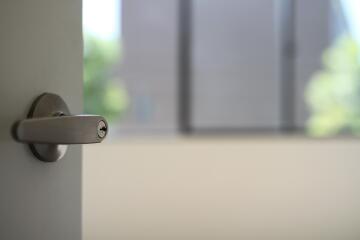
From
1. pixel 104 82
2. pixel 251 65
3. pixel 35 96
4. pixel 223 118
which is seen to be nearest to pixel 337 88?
pixel 251 65

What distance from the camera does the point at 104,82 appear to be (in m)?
2.91

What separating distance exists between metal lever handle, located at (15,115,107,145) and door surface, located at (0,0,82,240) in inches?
1.6

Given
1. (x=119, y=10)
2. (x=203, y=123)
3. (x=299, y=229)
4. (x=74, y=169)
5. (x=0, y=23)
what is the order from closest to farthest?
(x=0, y=23) → (x=74, y=169) → (x=299, y=229) → (x=203, y=123) → (x=119, y=10)

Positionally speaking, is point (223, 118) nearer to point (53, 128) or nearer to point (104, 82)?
point (104, 82)

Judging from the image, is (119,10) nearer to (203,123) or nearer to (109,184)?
(203,123)

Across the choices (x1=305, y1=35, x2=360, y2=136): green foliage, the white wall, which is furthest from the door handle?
(x1=305, y1=35, x2=360, y2=136): green foliage

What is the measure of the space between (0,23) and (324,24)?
8.11ft

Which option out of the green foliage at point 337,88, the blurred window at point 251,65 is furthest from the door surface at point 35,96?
the green foliage at point 337,88

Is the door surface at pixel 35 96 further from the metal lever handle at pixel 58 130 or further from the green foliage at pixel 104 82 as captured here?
the green foliage at pixel 104 82

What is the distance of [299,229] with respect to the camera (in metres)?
1.98

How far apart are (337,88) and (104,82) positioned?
1.48 meters

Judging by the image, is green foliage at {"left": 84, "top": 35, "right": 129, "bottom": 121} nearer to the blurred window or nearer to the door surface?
the blurred window

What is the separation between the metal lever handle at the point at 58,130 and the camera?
1.65 feet

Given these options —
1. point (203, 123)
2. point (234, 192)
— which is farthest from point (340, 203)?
point (203, 123)
